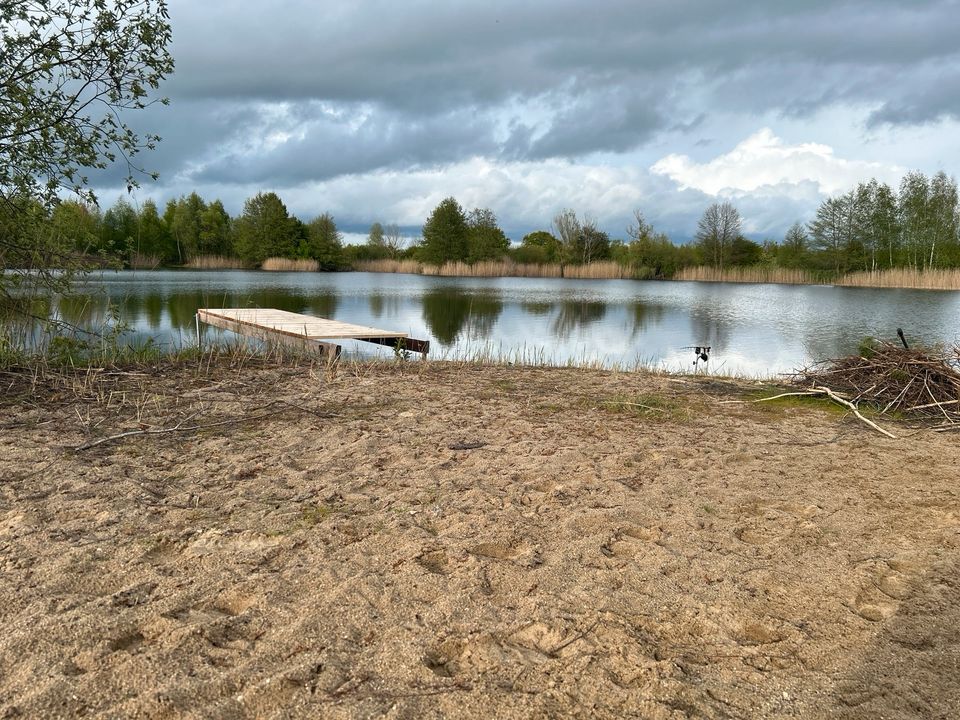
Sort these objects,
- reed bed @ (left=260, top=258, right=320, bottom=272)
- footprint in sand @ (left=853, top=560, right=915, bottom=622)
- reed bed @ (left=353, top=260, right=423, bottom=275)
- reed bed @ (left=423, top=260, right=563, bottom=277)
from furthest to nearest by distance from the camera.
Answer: reed bed @ (left=353, top=260, right=423, bottom=275), reed bed @ (left=260, top=258, right=320, bottom=272), reed bed @ (left=423, top=260, right=563, bottom=277), footprint in sand @ (left=853, top=560, right=915, bottom=622)

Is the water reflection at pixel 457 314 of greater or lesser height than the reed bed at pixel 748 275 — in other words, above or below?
below

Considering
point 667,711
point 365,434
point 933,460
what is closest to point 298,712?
→ point 667,711

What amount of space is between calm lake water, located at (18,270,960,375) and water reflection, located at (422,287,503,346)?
1.6 inches

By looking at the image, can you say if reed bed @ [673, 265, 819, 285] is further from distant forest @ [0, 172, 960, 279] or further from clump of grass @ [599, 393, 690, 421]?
clump of grass @ [599, 393, 690, 421]

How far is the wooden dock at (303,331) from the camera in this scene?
1055 cm

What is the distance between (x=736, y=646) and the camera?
84.4 inches

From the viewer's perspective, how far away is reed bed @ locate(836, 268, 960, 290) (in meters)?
33.2

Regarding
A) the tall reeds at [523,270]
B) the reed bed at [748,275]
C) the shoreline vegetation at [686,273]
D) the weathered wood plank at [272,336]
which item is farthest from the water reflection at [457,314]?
the reed bed at [748,275]

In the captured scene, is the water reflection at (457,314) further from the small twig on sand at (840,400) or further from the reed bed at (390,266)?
the reed bed at (390,266)

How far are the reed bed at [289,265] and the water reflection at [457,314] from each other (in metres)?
30.3

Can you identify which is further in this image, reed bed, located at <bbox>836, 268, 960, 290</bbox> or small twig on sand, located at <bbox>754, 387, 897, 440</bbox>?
reed bed, located at <bbox>836, 268, 960, 290</bbox>

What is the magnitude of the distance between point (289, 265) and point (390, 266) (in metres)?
8.84

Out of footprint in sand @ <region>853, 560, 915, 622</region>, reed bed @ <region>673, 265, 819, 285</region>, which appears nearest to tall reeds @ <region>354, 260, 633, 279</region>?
reed bed @ <region>673, 265, 819, 285</region>

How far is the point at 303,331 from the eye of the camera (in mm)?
11336
